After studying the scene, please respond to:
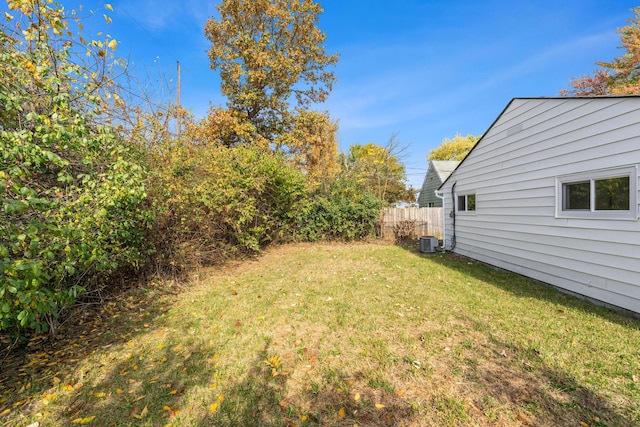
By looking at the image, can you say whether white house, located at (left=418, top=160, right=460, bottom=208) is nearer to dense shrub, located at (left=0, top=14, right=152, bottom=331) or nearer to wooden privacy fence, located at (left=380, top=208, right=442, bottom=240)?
wooden privacy fence, located at (left=380, top=208, right=442, bottom=240)

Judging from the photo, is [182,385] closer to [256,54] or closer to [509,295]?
[509,295]

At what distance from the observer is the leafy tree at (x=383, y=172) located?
15.2 metres

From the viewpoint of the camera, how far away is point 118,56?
3.55 m

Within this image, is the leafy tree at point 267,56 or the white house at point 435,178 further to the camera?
the white house at point 435,178

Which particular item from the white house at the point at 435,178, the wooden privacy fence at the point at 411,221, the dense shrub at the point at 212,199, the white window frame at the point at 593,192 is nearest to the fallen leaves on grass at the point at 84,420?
the dense shrub at the point at 212,199

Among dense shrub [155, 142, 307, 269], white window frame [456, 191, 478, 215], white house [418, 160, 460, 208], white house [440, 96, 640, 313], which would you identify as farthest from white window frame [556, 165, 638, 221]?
white house [418, 160, 460, 208]

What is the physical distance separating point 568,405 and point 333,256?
6544mm

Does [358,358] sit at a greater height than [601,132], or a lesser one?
lesser

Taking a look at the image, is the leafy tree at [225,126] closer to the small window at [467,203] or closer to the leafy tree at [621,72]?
the small window at [467,203]

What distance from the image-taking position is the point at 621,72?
45.6ft

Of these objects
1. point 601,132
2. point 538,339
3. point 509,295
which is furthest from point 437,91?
point 538,339

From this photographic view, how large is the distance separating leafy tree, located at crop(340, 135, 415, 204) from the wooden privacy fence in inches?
72.5

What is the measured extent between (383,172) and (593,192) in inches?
651

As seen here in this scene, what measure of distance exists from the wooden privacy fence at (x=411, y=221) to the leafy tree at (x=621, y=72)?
10.2 metres
